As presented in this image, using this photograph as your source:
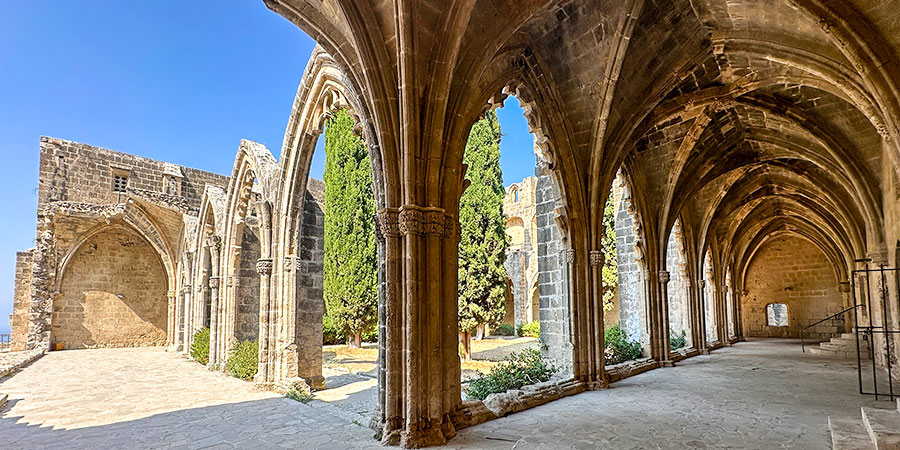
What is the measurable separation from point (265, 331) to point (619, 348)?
6.17 m

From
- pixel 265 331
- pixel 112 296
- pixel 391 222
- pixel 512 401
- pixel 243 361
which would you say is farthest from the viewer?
pixel 112 296

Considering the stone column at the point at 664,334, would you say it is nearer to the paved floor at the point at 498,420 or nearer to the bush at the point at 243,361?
the paved floor at the point at 498,420

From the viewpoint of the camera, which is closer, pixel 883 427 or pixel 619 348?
pixel 883 427

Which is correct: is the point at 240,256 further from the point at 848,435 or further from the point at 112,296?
the point at 112,296

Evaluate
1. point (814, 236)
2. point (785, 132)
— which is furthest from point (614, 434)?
point (814, 236)

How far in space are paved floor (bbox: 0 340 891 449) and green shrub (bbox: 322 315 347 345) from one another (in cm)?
557

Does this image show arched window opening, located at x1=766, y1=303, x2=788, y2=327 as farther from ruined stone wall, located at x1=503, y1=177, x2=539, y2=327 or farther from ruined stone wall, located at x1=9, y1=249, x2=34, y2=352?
ruined stone wall, located at x1=9, y1=249, x2=34, y2=352

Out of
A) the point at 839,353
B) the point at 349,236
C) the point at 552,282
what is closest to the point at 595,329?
the point at 552,282

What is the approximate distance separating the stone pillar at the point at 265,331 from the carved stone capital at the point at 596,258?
483 cm

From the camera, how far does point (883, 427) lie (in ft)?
12.7

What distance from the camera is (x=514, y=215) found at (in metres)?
25.0

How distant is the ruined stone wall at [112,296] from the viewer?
52.2 ft

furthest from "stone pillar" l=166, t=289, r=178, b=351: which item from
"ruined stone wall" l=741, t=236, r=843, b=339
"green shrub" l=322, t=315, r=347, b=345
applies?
"ruined stone wall" l=741, t=236, r=843, b=339

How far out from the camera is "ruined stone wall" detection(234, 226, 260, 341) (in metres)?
9.55
